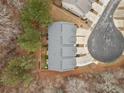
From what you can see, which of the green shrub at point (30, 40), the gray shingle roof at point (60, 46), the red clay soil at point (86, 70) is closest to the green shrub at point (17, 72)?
the green shrub at point (30, 40)

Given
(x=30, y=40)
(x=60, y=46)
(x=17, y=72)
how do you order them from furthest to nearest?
(x=60, y=46)
(x=17, y=72)
(x=30, y=40)

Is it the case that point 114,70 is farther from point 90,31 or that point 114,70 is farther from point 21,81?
point 21,81

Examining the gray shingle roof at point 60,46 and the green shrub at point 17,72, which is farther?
Answer: the gray shingle roof at point 60,46

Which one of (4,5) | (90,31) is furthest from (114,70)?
(4,5)

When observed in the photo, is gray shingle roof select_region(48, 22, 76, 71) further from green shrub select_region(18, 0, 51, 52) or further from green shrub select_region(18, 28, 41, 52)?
green shrub select_region(18, 28, 41, 52)

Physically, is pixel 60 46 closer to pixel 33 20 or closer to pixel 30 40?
pixel 30 40

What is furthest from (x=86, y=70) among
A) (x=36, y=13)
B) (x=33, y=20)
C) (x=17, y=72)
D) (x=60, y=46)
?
(x=36, y=13)

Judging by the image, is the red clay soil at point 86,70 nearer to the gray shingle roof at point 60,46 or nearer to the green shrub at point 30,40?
the gray shingle roof at point 60,46

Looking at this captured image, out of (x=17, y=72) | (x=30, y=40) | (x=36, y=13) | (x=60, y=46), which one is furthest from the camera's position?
(x=60, y=46)

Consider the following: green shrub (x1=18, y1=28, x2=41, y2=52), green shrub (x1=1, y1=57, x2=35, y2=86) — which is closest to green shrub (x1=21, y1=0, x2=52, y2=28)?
green shrub (x1=18, y1=28, x2=41, y2=52)
